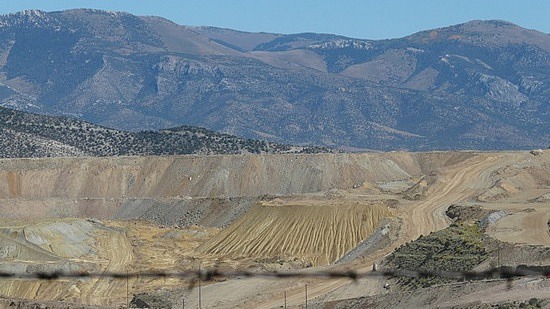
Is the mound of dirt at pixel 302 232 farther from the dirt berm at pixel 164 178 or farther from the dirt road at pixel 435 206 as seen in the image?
the dirt berm at pixel 164 178

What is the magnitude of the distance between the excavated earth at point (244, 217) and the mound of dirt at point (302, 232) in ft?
0.51

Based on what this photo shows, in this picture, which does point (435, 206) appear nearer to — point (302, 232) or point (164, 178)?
point (302, 232)

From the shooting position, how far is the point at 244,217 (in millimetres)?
112000

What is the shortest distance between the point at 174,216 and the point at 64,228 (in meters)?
25.0

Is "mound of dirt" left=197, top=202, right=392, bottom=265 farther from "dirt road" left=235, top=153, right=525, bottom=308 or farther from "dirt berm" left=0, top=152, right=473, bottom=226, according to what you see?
"dirt berm" left=0, top=152, right=473, bottom=226

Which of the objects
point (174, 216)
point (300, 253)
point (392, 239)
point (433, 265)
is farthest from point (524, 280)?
point (174, 216)

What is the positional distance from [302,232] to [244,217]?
11.3 metres

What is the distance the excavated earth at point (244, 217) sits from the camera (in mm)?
78875

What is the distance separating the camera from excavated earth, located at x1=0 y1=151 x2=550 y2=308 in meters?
78.9

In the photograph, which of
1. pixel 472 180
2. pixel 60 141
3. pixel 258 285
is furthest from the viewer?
pixel 60 141

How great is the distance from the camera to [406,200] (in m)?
114

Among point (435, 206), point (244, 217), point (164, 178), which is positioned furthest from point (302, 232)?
point (164, 178)

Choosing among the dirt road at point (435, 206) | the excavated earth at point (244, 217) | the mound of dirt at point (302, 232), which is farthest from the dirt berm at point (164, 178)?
the mound of dirt at point (302, 232)

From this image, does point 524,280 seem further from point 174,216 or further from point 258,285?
point 174,216
